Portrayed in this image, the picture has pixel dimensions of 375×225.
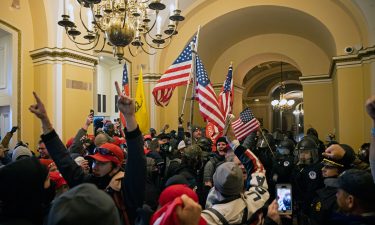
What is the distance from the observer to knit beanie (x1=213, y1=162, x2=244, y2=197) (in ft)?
7.54

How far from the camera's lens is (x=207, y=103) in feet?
20.8

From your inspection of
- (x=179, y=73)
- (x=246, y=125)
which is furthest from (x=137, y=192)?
(x=179, y=73)

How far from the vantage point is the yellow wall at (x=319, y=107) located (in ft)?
48.5

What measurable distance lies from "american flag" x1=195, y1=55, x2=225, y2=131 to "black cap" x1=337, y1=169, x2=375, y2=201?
410cm

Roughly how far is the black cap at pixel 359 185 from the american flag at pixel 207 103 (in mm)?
4101

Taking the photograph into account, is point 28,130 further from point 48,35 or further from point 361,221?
point 361,221

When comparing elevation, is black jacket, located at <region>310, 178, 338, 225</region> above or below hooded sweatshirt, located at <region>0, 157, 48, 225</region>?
below

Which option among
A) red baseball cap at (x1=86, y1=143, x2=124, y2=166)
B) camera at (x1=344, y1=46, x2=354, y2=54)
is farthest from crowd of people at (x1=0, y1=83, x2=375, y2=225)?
camera at (x1=344, y1=46, x2=354, y2=54)

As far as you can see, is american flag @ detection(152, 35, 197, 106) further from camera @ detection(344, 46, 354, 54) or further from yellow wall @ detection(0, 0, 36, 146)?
camera @ detection(344, 46, 354, 54)

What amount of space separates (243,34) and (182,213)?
15414mm

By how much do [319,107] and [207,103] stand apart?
1043 cm

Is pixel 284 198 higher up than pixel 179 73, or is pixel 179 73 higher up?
pixel 179 73

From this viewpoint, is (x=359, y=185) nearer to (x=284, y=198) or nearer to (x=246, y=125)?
(x=284, y=198)

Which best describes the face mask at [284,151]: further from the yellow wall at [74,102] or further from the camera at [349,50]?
the camera at [349,50]
